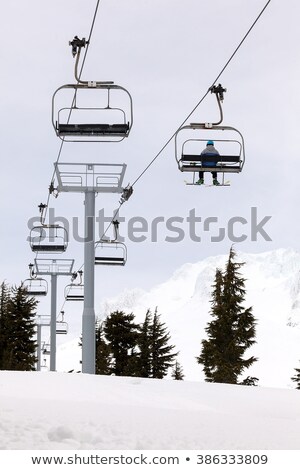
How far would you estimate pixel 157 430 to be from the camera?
453 inches

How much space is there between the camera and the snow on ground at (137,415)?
34.7 ft

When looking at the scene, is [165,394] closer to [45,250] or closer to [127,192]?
[127,192]

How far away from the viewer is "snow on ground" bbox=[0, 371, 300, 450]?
34.7 feet

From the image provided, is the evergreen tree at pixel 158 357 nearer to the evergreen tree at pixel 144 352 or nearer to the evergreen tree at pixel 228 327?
the evergreen tree at pixel 144 352

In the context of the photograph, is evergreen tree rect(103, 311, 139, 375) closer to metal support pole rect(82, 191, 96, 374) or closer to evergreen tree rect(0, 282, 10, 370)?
evergreen tree rect(0, 282, 10, 370)

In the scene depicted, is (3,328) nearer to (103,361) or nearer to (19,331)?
(19,331)

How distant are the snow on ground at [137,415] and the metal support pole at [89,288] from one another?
7.18 m

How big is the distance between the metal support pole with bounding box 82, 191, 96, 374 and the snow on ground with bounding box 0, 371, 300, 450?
23.5ft

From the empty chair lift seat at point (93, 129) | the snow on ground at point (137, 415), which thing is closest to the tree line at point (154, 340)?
the snow on ground at point (137, 415)

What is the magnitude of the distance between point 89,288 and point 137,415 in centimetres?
1411

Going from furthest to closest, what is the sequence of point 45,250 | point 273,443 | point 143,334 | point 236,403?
point 143,334 → point 45,250 → point 236,403 → point 273,443

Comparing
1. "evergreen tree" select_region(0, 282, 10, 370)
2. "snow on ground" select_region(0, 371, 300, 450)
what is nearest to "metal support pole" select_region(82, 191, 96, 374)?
"snow on ground" select_region(0, 371, 300, 450)
